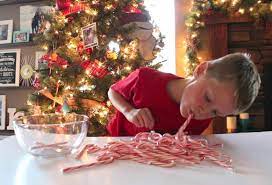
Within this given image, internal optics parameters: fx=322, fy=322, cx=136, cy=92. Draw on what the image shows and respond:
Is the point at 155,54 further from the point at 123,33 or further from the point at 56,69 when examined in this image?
the point at 56,69

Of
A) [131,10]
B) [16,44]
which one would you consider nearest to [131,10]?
[131,10]

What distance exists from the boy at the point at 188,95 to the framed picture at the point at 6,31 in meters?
2.02

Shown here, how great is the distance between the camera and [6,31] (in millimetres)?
2840

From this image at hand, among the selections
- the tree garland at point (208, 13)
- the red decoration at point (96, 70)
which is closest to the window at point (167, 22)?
the tree garland at point (208, 13)

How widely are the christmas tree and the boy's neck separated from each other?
97 cm

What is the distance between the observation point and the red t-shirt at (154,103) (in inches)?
40.6

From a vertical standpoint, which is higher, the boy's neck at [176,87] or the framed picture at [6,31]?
the framed picture at [6,31]

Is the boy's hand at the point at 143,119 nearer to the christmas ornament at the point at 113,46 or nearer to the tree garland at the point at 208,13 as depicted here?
Answer: the christmas ornament at the point at 113,46

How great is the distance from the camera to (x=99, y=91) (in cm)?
205

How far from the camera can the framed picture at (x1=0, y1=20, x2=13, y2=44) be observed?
2824 millimetres

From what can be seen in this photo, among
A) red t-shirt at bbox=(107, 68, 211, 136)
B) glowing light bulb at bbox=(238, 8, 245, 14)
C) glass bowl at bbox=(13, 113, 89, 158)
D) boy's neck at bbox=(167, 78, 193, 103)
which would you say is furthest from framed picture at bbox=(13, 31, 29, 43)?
glass bowl at bbox=(13, 113, 89, 158)

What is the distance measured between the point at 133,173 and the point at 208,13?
2.16m

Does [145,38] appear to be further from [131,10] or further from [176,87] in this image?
[176,87]

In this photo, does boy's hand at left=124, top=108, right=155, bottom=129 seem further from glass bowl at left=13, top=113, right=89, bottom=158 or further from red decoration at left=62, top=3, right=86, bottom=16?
red decoration at left=62, top=3, right=86, bottom=16
